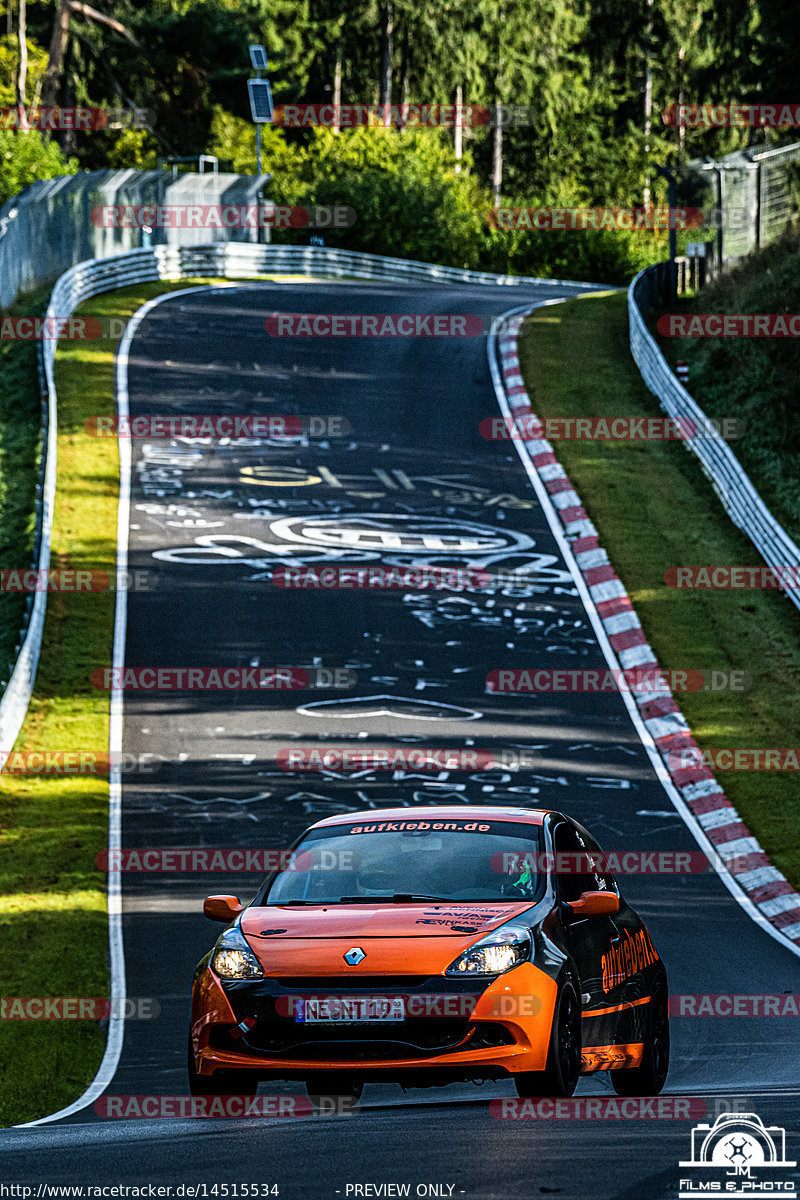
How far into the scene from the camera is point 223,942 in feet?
25.5

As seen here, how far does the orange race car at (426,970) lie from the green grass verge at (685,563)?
22.5 ft

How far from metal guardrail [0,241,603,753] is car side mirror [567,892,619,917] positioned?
10609mm

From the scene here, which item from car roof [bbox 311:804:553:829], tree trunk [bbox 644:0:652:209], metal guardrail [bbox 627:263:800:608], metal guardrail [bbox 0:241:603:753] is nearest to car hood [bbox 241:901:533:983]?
car roof [bbox 311:804:553:829]

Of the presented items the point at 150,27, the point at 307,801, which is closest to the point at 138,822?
the point at 307,801

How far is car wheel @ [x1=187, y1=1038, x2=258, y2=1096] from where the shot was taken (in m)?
7.36

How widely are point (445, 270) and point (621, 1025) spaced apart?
54.2 m

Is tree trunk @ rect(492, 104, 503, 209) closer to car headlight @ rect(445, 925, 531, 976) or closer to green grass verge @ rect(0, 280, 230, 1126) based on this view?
green grass verge @ rect(0, 280, 230, 1126)

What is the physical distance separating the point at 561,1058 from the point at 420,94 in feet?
258

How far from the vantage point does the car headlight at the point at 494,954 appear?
23.9ft

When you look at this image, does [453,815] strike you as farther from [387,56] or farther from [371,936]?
[387,56]

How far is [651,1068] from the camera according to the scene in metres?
8.55

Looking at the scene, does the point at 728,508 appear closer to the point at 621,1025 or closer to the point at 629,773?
the point at 629,773

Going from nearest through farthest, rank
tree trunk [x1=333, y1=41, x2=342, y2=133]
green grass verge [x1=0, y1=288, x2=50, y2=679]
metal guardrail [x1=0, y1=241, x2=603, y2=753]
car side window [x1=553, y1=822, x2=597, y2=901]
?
car side window [x1=553, y1=822, x2=597, y2=901], metal guardrail [x1=0, y1=241, x2=603, y2=753], green grass verge [x1=0, y1=288, x2=50, y2=679], tree trunk [x1=333, y1=41, x2=342, y2=133]

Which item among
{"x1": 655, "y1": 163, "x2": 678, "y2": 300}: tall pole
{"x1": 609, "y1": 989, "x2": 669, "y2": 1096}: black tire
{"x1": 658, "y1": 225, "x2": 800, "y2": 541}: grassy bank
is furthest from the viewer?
{"x1": 655, "y1": 163, "x2": 678, "y2": 300}: tall pole
